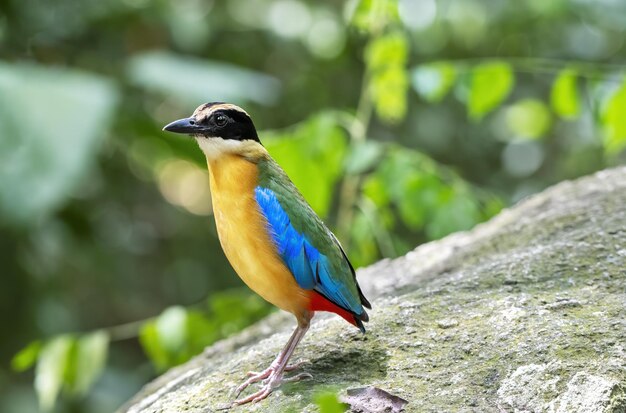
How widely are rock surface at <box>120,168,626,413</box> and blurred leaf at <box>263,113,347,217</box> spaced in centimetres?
56

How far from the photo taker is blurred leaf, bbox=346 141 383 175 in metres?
4.30

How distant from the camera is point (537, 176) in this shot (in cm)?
852

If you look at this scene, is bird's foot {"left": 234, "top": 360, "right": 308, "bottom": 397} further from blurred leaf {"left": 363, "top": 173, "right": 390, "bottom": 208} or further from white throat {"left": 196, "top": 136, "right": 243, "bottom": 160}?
blurred leaf {"left": 363, "top": 173, "right": 390, "bottom": 208}

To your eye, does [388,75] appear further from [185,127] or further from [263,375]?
[263,375]

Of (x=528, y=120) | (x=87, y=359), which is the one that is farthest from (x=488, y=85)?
(x=528, y=120)

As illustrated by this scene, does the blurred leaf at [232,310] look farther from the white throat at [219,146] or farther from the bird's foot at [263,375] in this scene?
the white throat at [219,146]

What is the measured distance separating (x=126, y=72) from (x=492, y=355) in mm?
3701

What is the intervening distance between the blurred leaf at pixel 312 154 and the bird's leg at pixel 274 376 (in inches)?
54.3

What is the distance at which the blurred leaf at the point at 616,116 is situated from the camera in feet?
13.8

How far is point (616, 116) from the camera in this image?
422 centimetres

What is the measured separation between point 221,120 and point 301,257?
22.0 inches

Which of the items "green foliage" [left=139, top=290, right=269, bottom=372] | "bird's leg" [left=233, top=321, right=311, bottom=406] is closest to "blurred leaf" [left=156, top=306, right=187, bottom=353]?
"green foliage" [left=139, top=290, right=269, bottom=372]

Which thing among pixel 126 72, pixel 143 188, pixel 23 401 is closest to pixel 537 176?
pixel 143 188

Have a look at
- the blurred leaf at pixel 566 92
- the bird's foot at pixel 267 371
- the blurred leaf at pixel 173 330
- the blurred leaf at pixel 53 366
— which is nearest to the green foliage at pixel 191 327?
the blurred leaf at pixel 173 330
